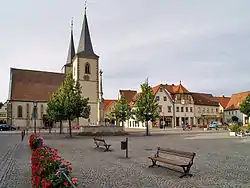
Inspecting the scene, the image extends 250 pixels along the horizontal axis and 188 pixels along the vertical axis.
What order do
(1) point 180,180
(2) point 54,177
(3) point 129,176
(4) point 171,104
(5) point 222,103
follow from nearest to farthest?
1. (2) point 54,177
2. (1) point 180,180
3. (3) point 129,176
4. (4) point 171,104
5. (5) point 222,103

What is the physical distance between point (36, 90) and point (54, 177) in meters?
65.2

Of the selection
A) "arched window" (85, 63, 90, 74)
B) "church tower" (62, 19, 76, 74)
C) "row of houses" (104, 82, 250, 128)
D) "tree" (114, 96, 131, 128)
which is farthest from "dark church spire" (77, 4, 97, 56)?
"tree" (114, 96, 131, 128)

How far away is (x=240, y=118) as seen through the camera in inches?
2840

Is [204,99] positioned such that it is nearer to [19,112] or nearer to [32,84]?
[32,84]

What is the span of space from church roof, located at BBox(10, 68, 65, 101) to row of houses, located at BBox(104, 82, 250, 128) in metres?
16.9

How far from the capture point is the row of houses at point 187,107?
211ft

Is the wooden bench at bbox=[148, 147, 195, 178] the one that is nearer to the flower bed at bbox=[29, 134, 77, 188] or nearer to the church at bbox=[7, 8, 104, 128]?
the flower bed at bbox=[29, 134, 77, 188]

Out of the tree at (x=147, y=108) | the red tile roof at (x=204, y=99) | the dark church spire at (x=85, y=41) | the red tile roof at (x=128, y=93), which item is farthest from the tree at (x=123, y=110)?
the red tile roof at (x=204, y=99)

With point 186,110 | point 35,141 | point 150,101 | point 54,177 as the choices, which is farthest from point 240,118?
point 54,177

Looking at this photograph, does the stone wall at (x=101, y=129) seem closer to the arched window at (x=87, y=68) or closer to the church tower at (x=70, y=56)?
the arched window at (x=87, y=68)

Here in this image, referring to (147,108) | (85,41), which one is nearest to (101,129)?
(147,108)

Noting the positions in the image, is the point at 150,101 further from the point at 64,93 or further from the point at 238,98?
the point at 238,98

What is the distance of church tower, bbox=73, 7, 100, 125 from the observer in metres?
60.4

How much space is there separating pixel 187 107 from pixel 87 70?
88.0ft
